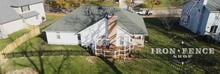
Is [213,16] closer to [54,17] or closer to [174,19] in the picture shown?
[174,19]

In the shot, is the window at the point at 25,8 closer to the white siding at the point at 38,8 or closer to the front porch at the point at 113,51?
the white siding at the point at 38,8

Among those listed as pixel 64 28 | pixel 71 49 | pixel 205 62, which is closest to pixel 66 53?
pixel 71 49

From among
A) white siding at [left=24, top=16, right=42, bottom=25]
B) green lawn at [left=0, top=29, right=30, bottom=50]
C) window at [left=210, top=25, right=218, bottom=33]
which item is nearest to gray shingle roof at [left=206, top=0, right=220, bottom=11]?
window at [left=210, top=25, right=218, bottom=33]

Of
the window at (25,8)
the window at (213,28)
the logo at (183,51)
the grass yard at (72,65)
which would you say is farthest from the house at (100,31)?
the window at (25,8)

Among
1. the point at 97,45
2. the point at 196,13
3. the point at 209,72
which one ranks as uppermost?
the point at 196,13

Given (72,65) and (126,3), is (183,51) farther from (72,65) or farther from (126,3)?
(126,3)
